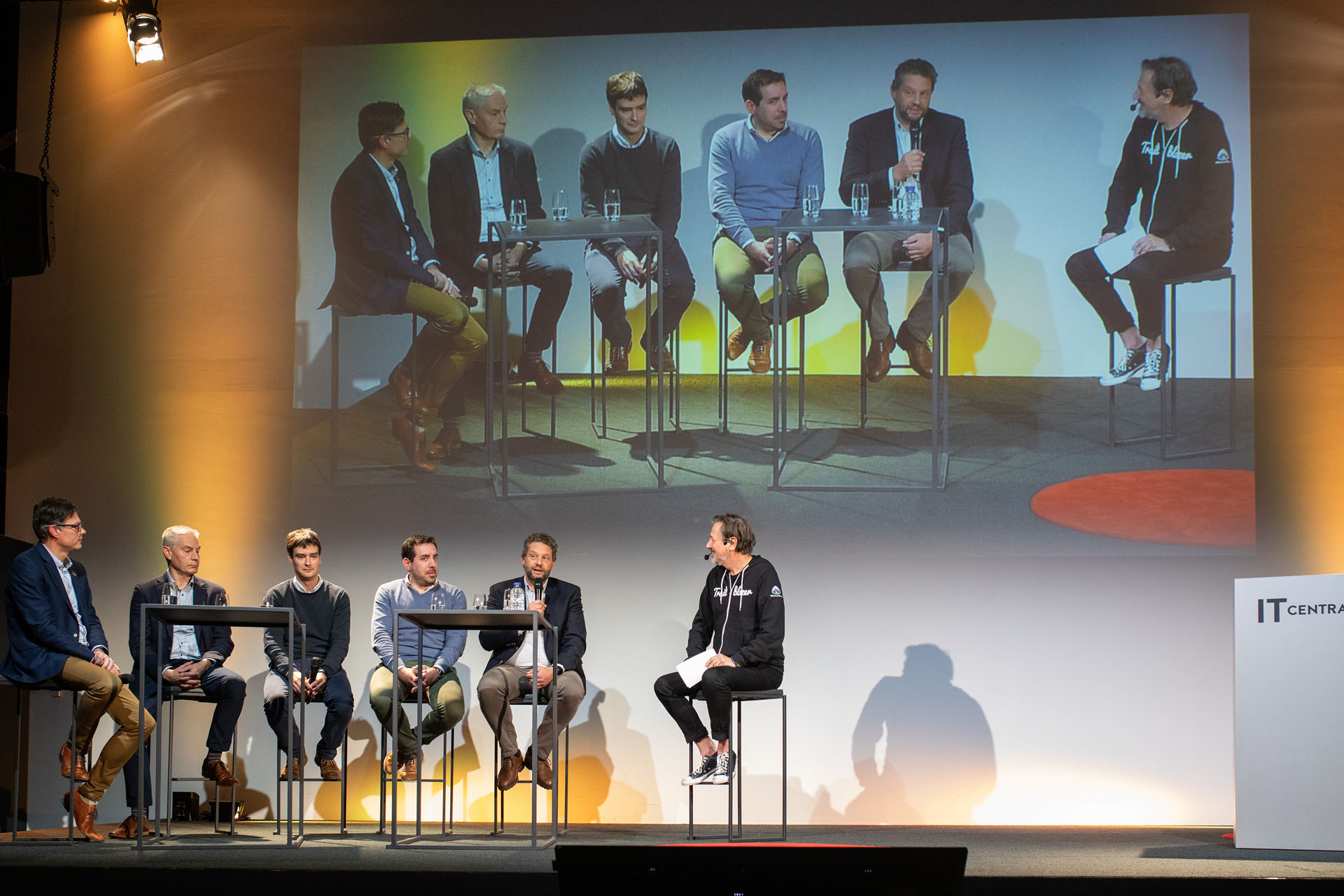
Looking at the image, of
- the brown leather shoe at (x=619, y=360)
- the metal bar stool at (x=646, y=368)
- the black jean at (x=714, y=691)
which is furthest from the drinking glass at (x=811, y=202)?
the black jean at (x=714, y=691)

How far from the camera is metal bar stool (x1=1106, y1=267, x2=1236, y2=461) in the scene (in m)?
5.94

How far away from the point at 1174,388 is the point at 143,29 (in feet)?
16.0

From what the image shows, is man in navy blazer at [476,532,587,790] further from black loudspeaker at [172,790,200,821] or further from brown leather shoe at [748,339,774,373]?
black loudspeaker at [172,790,200,821]

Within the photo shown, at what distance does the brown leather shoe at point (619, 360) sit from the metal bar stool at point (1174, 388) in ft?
7.20

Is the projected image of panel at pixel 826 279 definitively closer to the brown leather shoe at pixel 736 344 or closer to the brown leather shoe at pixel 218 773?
the brown leather shoe at pixel 736 344

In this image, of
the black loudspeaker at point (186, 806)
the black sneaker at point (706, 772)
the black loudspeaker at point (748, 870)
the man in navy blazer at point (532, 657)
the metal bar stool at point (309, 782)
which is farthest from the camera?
the black loudspeaker at point (186, 806)

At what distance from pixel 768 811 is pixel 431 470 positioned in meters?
2.19

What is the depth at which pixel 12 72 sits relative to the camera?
6551mm

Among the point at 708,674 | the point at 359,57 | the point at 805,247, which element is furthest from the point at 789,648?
the point at 359,57

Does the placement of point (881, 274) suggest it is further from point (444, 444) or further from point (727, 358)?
point (444, 444)

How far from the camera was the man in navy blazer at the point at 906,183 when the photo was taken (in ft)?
20.0

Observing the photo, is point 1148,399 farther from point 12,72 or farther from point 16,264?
point 12,72

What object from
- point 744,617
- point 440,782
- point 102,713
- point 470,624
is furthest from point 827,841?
point 102,713

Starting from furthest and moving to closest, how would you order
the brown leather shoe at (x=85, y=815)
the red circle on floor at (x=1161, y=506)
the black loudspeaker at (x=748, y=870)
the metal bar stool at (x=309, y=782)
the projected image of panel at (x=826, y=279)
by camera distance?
the projected image of panel at (x=826, y=279)
the red circle on floor at (x=1161, y=506)
the brown leather shoe at (x=85, y=815)
the metal bar stool at (x=309, y=782)
the black loudspeaker at (x=748, y=870)
